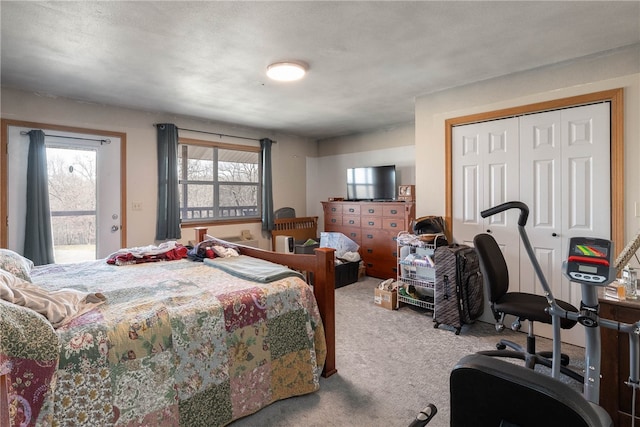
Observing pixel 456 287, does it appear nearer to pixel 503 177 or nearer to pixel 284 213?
pixel 503 177

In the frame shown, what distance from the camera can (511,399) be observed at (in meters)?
0.72

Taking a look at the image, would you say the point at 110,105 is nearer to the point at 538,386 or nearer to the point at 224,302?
the point at 224,302

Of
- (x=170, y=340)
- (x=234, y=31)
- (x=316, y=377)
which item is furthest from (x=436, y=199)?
(x=170, y=340)

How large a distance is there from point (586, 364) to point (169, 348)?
5.92ft

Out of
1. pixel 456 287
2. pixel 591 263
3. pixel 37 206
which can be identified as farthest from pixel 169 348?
pixel 37 206

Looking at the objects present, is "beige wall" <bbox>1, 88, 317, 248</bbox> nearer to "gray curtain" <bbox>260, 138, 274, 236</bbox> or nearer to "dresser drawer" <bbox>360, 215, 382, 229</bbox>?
"gray curtain" <bbox>260, 138, 274, 236</bbox>

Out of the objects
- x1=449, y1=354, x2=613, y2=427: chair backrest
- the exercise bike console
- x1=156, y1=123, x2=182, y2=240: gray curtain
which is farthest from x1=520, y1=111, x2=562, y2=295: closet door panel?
x1=156, y1=123, x2=182, y2=240: gray curtain

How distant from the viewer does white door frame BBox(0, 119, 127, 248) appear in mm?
Answer: 3225

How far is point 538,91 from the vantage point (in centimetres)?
288

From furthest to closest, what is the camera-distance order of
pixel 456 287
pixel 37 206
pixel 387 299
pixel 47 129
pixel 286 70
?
pixel 387 299 < pixel 47 129 < pixel 37 206 < pixel 456 287 < pixel 286 70

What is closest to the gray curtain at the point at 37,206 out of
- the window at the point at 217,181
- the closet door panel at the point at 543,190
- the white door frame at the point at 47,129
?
the white door frame at the point at 47,129

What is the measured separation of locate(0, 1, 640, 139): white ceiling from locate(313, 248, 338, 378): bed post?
150cm

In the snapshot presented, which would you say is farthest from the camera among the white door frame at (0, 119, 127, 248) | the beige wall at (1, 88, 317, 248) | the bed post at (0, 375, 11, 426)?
the beige wall at (1, 88, 317, 248)

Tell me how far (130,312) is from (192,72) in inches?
86.1
